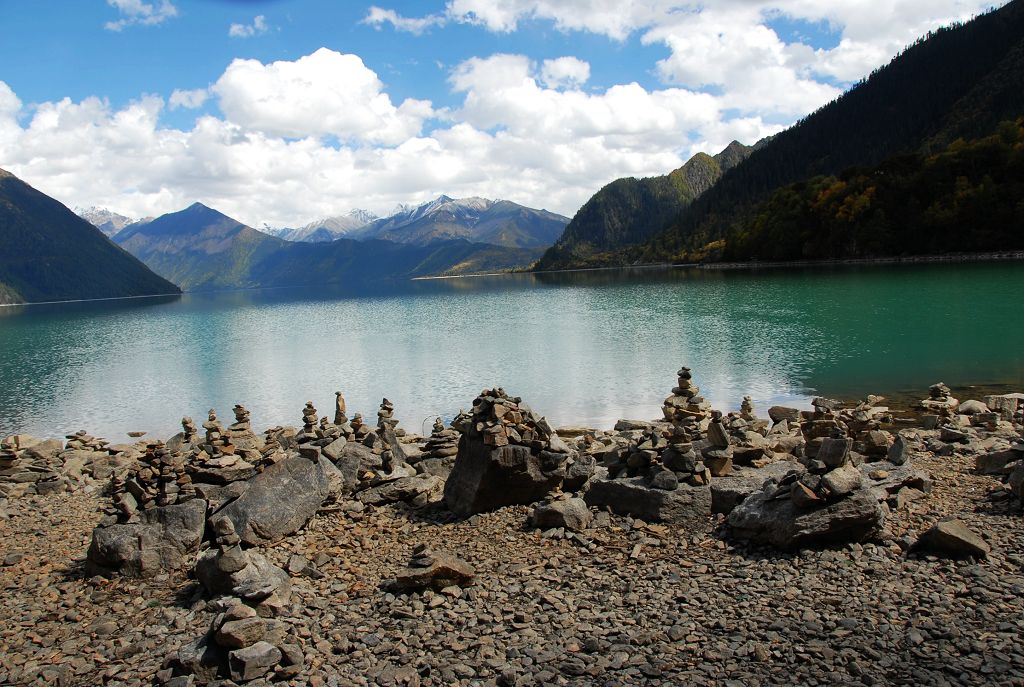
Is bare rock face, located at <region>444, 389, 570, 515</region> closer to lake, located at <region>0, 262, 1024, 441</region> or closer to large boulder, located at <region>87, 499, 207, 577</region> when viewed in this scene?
large boulder, located at <region>87, 499, 207, 577</region>

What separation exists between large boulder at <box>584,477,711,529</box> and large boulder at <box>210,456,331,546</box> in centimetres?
657

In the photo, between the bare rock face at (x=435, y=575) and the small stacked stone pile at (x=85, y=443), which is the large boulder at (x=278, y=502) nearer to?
the bare rock face at (x=435, y=575)

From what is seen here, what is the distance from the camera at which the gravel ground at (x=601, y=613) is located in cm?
859

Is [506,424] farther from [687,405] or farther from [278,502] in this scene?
[687,405]

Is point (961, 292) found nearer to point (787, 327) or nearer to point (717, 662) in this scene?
point (787, 327)

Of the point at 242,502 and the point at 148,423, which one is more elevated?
the point at 242,502

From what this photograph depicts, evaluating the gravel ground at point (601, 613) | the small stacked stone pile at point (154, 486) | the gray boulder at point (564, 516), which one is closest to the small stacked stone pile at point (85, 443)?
the small stacked stone pile at point (154, 486)

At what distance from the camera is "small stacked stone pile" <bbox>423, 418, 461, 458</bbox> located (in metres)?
21.0

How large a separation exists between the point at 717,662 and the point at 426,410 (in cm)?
3005

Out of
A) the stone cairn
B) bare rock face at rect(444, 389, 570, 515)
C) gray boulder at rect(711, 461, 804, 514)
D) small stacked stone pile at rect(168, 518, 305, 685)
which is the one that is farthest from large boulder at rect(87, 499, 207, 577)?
gray boulder at rect(711, 461, 804, 514)

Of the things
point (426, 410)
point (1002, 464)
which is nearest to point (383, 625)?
point (1002, 464)

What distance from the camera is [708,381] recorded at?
39.4 m

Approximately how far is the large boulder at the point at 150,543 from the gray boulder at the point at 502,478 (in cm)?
546

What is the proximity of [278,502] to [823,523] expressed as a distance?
10887mm
